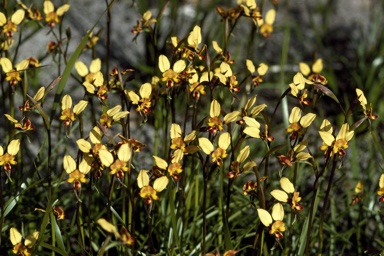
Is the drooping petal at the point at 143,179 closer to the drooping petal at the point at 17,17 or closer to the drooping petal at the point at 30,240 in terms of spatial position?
the drooping petal at the point at 30,240

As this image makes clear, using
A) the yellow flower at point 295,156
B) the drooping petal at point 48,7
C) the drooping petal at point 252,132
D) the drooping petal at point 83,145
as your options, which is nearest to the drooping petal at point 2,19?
the drooping petal at point 48,7

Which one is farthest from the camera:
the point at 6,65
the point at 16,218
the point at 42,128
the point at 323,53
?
the point at 323,53

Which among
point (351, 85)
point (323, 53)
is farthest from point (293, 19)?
point (351, 85)

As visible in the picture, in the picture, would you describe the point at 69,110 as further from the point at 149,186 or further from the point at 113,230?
the point at 113,230

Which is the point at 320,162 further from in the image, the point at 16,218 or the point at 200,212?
the point at 16,218

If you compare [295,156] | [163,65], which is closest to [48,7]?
[163,65]

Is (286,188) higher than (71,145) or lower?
higher

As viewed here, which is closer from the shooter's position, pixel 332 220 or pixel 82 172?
pixel 82 172

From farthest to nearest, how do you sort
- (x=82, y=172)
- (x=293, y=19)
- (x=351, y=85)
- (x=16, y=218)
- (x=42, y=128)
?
(x=293, y=19) → (x=351, y=85) → (x=42, y=128) → (x=16, y=218) → (x=82, y=172)
